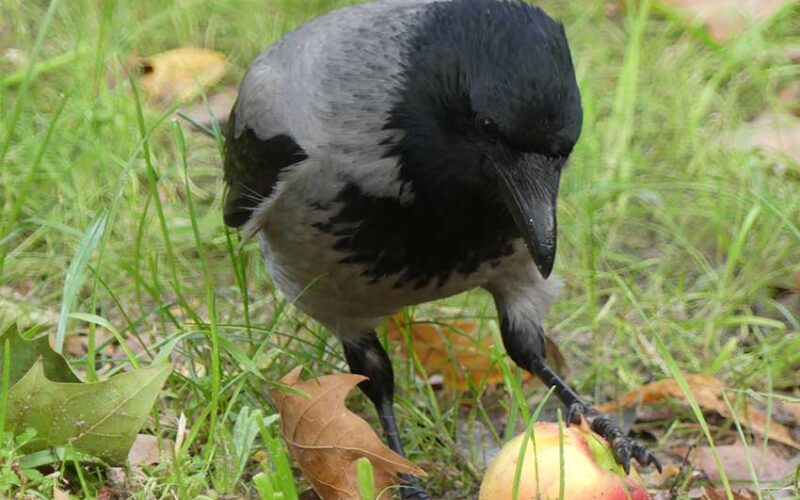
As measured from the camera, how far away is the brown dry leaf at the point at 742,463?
12.1 feet

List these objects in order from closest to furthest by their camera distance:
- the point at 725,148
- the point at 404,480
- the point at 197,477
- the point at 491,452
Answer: the point at 197,477 → the point at 404,480 → the point at 491,452 → the point at 725,148

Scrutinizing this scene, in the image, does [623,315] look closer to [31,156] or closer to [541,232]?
[541,232]

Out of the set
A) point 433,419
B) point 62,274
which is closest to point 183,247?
point 62,274

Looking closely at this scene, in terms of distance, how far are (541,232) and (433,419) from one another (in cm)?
103

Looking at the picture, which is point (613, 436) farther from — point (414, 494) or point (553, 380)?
point (414, 494)

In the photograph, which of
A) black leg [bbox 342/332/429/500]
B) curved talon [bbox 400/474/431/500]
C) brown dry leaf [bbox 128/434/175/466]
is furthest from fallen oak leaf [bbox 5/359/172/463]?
black leg [bbox 342/332/429/500]

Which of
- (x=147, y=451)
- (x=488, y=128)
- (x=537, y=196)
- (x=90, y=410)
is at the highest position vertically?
(x=488, y=128)

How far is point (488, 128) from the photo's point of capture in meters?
3.10

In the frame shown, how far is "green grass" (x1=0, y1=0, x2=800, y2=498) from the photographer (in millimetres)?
3621

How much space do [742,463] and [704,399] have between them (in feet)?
0.89

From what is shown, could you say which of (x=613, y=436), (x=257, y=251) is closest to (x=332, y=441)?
(x=613, y=436)

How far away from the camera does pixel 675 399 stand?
4.07 meters

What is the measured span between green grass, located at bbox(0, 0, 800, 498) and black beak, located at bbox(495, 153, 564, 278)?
36 centimetres

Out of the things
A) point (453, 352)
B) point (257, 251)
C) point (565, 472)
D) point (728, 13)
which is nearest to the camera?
point (565, 472)
